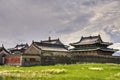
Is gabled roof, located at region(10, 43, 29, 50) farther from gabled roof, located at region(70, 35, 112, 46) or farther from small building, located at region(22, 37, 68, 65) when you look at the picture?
gabled roof, located at region(70, 35, 112, 46)

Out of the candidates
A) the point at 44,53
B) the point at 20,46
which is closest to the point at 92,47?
the point at 44,53

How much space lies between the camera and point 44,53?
78938 mm

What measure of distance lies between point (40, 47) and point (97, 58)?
17459 mm

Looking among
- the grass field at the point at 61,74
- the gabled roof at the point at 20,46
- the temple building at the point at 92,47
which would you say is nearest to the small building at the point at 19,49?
the gabled roof at the point at 20,46

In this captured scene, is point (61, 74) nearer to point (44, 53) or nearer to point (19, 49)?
point (44, 53)

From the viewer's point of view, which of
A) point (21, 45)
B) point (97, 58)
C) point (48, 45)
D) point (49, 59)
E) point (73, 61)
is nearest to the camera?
point (49, 59)

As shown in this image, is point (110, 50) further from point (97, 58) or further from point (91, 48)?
point (97, 58)

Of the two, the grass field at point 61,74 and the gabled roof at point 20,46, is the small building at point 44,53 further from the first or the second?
the grass field at point 61,74

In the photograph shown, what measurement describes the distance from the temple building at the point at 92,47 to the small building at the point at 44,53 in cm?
612

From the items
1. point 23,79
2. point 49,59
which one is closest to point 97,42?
point 49,59

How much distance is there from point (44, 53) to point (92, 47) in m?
18.2

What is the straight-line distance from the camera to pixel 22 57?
6681 cm

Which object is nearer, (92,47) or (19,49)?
(92,47)

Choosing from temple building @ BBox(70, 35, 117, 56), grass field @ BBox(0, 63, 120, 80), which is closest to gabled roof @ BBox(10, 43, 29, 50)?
temple building @ BBox(70, 35, 117, 56)
